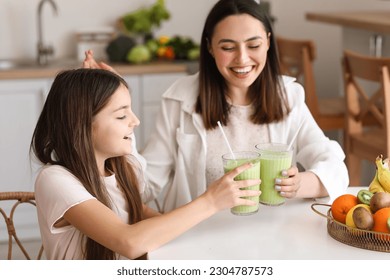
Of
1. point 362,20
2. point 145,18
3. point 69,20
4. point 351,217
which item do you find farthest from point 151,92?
point 351,217

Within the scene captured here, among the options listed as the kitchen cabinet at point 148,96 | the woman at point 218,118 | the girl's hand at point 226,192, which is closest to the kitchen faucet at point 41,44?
the kitchen cabinet at point 148,96

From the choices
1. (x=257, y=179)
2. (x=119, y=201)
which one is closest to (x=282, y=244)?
(x=257, y=179)

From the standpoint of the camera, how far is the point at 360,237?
1.45 metres

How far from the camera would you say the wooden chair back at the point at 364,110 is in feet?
9.55

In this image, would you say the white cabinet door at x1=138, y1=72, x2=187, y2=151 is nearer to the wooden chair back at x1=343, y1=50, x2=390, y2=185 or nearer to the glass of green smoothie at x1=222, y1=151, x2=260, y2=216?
the wooden chair back at x1=343, y1=50, x2=390, y2=185

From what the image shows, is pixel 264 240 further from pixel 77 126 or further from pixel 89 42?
pixel 89 42

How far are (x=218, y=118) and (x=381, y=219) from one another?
0.80 metres

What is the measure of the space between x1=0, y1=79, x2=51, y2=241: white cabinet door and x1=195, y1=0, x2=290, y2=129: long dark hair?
1704mm

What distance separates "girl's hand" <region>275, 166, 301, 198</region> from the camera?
1675 mm

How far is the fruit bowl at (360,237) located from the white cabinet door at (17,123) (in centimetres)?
239

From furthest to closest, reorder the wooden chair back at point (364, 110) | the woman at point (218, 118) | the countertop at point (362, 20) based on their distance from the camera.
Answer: the countertop at point (362, 20), the wooden chair back at point (364, 110), the woman at point (218, 118)

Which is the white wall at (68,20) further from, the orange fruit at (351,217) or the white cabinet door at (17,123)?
the orange fruit at (351,217)

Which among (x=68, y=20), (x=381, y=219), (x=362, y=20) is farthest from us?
(x=68, y=20)
